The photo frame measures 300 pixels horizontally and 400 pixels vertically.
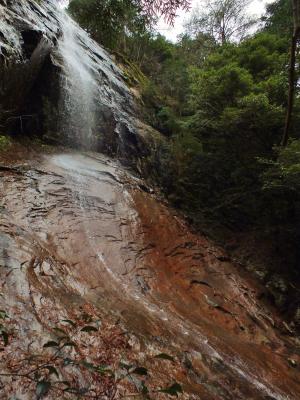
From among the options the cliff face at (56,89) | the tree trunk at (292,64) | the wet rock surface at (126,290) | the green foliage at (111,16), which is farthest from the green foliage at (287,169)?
the green foliage at (111,16)

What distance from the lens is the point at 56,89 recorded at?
9.66 metres

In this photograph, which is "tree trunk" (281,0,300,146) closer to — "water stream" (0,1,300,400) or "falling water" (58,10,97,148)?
"water stream" (0,1,300,400)

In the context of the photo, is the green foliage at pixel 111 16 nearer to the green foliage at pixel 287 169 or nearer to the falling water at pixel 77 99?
the green foliage at pixel 287 169

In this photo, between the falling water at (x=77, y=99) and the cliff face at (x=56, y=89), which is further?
the falling water at (x=77, y=99)

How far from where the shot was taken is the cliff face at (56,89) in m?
8.32

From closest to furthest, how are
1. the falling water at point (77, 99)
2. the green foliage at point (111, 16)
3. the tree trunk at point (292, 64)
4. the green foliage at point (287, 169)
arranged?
the tree trunk at point (292, 64), the green foliage at point (111, 16), the green foliage at point (287, 169), the falling water at point (77, 99)

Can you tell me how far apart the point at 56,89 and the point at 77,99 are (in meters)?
0.69

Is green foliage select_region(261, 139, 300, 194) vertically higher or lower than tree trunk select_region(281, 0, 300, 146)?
lower

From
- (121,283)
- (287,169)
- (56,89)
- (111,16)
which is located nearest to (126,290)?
(121,283)

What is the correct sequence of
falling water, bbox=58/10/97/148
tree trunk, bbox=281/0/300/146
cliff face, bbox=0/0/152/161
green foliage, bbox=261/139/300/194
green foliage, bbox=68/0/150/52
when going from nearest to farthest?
tree trunk, bbox=281/0/300/146 < green foliage, bbox=68/0/150/52 < green foliage, bbox=261/139/300/194 < cliff face, bbox=0/0/152/161 < falling water, bbox=58/10/97/148

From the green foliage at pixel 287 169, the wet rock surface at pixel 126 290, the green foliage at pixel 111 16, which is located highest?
the green foliage at pixel 111 16

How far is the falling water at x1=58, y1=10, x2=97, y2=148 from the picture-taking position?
9.80 meters

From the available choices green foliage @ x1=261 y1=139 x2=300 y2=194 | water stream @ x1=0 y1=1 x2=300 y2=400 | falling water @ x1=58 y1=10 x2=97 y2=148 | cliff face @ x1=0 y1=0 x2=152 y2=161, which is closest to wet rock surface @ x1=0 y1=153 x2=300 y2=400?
water stream @ x1=0 y1=1 x2=300 y2=400

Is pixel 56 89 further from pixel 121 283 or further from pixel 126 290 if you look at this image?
pixel 126 290
